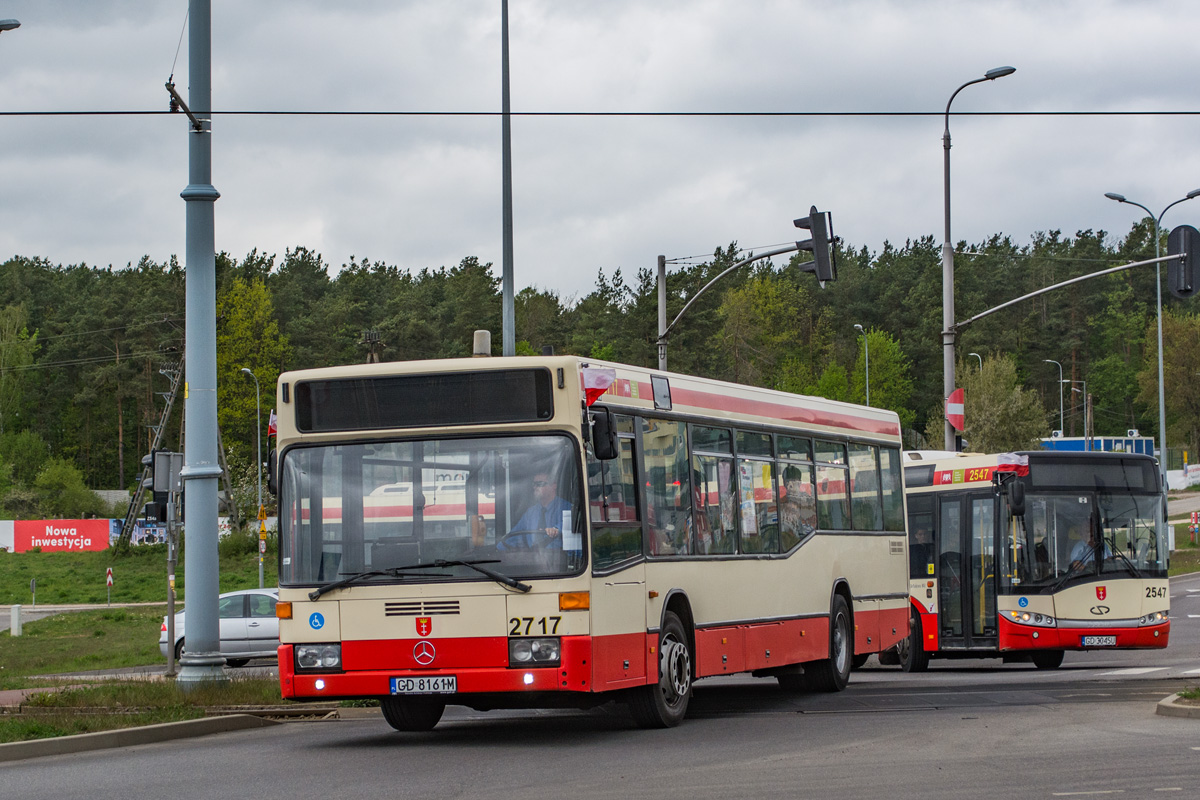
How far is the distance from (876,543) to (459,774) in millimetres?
8924

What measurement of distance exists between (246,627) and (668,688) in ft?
53.6

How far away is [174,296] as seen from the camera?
9919cm

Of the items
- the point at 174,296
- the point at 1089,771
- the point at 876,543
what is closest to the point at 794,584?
the point at 876,543

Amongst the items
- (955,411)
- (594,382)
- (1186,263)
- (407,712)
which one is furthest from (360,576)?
(955,411)

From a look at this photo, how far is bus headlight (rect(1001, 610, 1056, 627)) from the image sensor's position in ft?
66.4

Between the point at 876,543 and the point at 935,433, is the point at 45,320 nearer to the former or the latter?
the point at 935,433

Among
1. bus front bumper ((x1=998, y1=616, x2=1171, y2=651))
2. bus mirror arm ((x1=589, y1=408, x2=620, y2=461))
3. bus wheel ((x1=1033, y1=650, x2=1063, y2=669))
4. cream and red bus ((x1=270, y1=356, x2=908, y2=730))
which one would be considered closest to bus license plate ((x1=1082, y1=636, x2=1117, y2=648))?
bus front bumper ((x1=998, y1=616, x2=1171, y2=651))

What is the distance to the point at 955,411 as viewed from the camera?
28719mm

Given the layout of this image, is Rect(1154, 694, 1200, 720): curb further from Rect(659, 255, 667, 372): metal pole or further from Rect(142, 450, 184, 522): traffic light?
Rect(659, 255, 667, 372): metal pole

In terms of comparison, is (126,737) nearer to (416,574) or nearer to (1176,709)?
(416,574)

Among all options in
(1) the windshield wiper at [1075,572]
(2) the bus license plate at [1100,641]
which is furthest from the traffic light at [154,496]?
(2) the bus license plate at [1100,641]

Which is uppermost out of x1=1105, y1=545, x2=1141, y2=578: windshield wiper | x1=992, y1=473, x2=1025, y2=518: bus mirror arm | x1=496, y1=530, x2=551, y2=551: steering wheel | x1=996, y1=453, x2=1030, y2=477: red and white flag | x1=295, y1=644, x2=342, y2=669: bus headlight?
x1=996, y1=453, x2=1030, y2=477: red and white flag

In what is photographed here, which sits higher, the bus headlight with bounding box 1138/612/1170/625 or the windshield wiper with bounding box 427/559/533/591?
the windshield wiper with bounding box 427/559/533/591

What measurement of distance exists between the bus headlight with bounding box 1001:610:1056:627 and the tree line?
5767 cm
